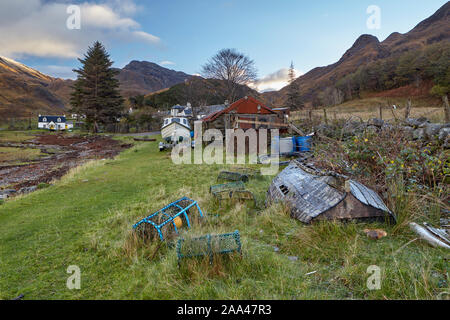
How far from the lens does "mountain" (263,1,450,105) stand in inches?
3142

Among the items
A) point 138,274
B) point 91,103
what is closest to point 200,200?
point 138,274

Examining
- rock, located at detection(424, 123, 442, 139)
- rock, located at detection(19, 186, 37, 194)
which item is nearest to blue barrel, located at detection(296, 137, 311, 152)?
rock, located at detection(424, 123, 442, 139)

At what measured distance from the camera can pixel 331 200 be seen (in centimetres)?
447

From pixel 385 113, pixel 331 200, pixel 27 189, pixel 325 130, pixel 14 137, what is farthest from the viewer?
pixel 14 137

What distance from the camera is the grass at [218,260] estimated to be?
284 centimetres

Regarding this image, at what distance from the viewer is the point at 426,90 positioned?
4400 centimetres

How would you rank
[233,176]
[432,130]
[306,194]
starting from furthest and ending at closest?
[233,176], [432,130], [306,194]

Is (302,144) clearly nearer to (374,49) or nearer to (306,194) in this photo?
(306,194)

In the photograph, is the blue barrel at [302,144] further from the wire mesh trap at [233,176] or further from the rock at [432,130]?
the wire mesh trap at [233,176]

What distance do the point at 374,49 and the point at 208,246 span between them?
129 metres

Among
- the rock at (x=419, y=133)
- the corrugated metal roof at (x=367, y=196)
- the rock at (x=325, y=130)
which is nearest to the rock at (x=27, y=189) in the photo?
the corrugated metal roof at (x=367, y=196)

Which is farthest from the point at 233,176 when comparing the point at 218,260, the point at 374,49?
the point at 374,49

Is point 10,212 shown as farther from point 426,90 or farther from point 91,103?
point 426,90

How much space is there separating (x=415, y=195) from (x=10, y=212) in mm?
11065
